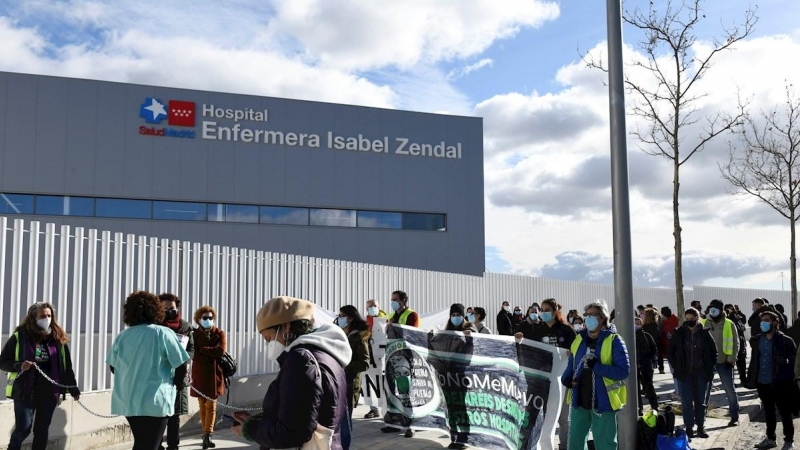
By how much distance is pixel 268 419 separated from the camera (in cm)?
358

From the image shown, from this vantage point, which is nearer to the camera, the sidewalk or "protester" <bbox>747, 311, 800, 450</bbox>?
the sidewalk

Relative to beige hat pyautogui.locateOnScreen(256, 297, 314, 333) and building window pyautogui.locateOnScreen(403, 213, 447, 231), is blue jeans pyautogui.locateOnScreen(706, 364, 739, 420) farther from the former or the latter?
building window pyautogui.locateOnScreen(403, 213, 447, 231)

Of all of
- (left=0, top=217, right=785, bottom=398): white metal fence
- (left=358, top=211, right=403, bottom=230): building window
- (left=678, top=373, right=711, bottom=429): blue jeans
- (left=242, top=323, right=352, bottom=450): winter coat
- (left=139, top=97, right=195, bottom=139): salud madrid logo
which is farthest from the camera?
(left=358, top=211, right=403, bottom=230): building window

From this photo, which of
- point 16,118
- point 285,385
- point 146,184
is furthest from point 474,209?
point 285,385

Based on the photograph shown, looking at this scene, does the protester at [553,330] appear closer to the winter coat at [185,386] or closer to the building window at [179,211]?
the winter coat at [185,386]

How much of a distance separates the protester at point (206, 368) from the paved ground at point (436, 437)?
41 centimetres

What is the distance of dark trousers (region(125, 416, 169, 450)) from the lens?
5.89 meters

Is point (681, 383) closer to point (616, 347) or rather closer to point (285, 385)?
point (616, 347)

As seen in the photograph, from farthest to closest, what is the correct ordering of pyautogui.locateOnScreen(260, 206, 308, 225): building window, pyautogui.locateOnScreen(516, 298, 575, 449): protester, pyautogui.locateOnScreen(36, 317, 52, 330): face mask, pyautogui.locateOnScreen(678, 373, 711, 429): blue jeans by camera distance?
pyautogui.locateOnScreen(260, 206, 308, 225): building window
pyautogui.locateOnScreen(678, 373, 711, 429): blue jeans
pyautogui.locateOnScreen(516, 298, 575, 449): protester
pyautogui.locateOnScreen(36, 317, 52, 330): face mask

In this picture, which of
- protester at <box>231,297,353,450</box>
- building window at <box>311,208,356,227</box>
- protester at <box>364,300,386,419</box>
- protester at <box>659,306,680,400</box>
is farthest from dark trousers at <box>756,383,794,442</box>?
building window at <box>311,208,356,227</box>

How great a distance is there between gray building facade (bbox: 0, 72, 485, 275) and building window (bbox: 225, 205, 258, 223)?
5 centimetres

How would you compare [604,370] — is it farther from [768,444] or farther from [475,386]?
[768,444]

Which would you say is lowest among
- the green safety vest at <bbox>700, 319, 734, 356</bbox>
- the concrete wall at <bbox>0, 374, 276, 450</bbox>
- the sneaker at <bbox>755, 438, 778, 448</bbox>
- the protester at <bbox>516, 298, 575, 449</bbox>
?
the sneaker at <bbox>755, 438, 778, 448</bbox>

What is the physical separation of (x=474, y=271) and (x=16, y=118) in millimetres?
18909
